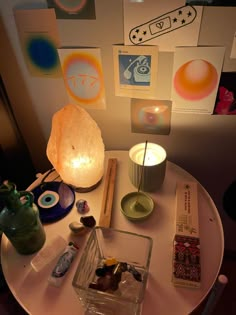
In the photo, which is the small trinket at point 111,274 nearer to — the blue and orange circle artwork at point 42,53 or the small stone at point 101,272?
the small stone at point 101,272

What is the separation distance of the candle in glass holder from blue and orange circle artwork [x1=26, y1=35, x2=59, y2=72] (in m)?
0.39

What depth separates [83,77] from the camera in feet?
2.69

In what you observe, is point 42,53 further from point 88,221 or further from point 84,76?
point 88,221

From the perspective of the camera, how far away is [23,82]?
0.90 meters

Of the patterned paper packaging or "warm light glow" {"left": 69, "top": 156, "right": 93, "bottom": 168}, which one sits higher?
"warm light glow" {"left": 69, "top": 156, "right": 93, "bottom": 168}

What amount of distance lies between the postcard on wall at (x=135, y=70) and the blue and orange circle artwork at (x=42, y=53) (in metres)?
0.20

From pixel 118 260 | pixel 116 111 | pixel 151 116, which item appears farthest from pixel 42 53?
pixel 118 260

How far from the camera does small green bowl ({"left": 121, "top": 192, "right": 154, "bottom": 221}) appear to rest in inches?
28.4

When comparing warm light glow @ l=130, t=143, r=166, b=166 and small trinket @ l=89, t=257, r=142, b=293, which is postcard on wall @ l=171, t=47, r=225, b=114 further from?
small trinket @ l=89, t=257, r=142, b=293

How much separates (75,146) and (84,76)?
0.25m

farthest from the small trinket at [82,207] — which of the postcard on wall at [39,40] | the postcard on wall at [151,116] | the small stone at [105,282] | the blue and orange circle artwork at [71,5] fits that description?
the blue and orange circle artwork at [71,5]

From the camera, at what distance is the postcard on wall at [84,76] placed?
0.77 m

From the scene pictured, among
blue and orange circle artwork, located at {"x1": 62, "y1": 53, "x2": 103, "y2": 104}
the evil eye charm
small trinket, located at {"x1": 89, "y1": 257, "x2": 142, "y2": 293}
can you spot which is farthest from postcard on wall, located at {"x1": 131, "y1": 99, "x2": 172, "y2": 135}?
small trinket, located at {"x1": 89, "y1": 257, "x2": 142, "y2": 293}

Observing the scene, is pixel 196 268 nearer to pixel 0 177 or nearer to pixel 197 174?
pixel 197 174
